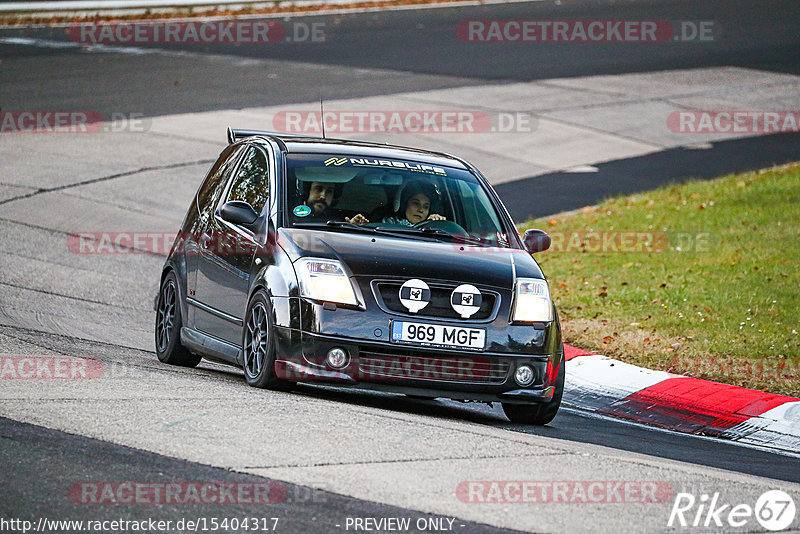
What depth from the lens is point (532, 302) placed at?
8031mm

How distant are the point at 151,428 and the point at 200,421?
27cm

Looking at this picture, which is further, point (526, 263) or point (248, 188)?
point (248, 188)

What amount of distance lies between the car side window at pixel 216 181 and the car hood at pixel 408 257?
159 centimetres

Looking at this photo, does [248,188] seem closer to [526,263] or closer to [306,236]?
[306,236]

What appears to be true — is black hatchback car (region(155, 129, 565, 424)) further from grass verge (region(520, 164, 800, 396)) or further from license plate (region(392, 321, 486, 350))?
grass verge (region(520, 164, 800, 396))

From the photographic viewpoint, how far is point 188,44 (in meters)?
29.6

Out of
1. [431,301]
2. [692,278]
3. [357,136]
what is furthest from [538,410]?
[357,136]

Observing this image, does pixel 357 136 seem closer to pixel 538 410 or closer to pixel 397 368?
pixel 538 410

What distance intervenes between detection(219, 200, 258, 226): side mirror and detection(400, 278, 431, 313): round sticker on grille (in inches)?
51.8

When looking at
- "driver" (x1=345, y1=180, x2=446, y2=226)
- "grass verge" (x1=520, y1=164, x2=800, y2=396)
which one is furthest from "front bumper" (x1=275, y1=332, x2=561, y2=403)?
"grass verge" (x1=520, y1=164, x2=800, y2=396)

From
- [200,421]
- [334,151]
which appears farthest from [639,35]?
[200,421]

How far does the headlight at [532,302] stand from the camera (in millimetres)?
7961

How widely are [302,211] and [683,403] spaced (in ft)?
10.1

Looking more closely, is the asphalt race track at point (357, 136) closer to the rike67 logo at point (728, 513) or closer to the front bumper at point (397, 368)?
the rike67 logo at point (728, 513)
